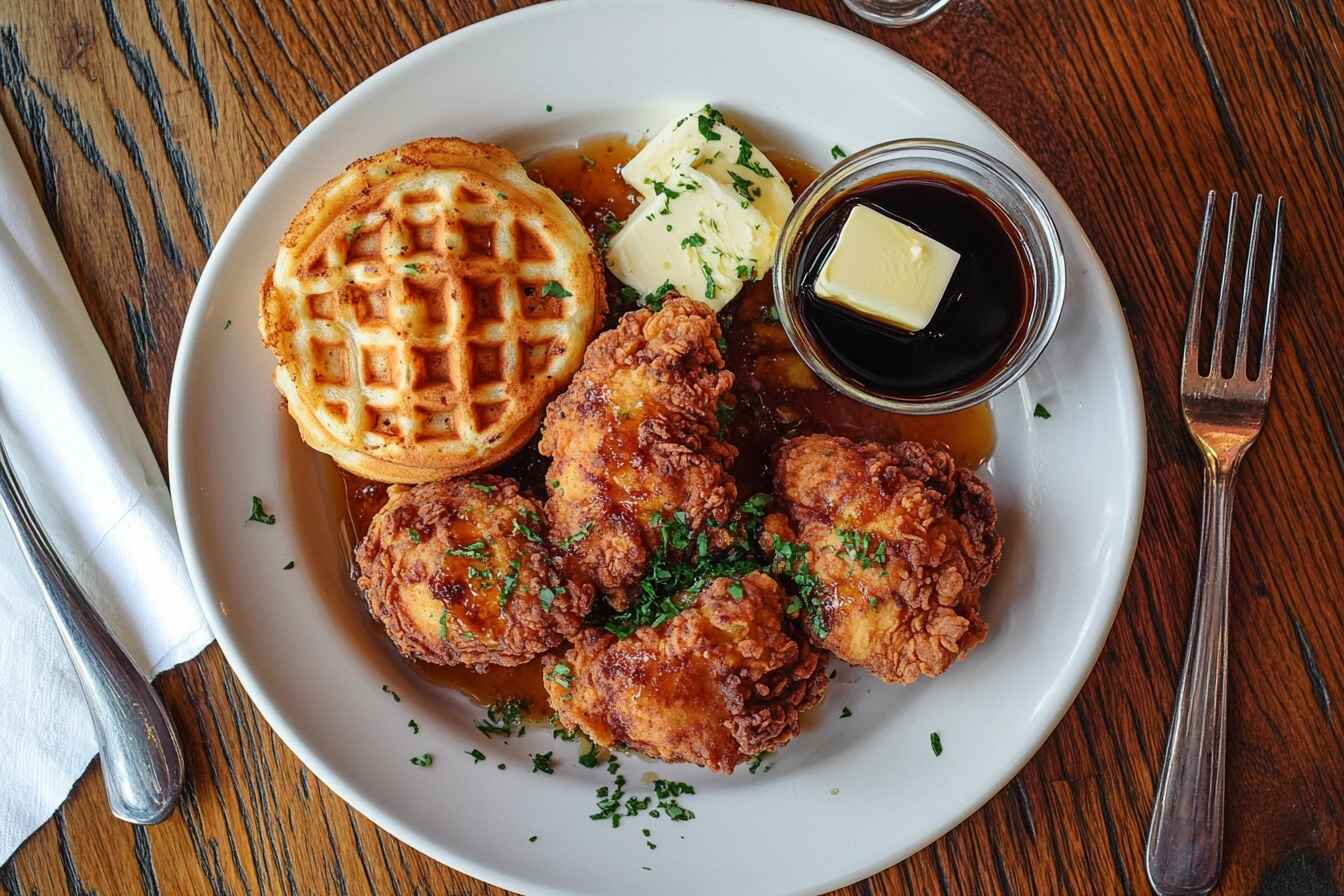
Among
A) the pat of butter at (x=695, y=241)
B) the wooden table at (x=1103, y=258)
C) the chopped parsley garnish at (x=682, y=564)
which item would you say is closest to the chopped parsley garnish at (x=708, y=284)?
the pat of butter at (x=695, y=241)

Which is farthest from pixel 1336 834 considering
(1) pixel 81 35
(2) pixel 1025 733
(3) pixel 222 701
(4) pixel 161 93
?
(1) pixel 81 35

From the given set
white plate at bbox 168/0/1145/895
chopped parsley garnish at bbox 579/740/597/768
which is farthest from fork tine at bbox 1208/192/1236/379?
chopped parsley garnish at bbox 579/740/597/768

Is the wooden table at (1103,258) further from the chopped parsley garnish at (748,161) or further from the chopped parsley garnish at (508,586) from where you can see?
the chopped parsley garnish at (508,586)

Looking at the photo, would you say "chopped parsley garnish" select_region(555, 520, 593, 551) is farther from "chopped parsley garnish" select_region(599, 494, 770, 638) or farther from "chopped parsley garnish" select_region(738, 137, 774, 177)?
"chopped parsley garnish" select_region(738, 137, 774, 177)

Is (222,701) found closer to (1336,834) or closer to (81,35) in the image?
(81,35)

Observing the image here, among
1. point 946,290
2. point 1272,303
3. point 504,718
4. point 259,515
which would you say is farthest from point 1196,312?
point 259,515

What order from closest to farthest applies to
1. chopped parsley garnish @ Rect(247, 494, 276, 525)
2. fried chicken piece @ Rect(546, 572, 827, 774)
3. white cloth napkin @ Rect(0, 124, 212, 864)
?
fried chicken piece @ Rect(546, 572, 827, 774) → chopped parsley garnish @ Rect(247, 494, 276, 525) → white cloth napkin @ Rect(0, 124, 212, 864)
